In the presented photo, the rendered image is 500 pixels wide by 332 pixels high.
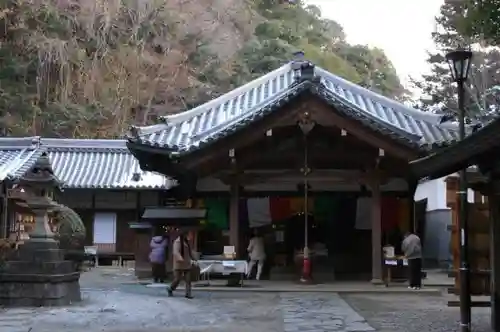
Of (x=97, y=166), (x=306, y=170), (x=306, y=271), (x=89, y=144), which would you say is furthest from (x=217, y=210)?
(x=89, y=144)

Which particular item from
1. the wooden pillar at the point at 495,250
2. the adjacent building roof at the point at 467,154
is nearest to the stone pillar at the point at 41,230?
the adjacent building roof at the point at 467,154

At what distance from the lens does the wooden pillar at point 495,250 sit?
9.32m

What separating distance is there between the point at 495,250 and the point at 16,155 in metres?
17.5

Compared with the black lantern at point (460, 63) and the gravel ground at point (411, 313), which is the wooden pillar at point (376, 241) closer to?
the gravel ground at point (411, 313)

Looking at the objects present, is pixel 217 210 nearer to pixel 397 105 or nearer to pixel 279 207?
pixel 279 207

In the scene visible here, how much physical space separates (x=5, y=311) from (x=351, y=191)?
34.4ft

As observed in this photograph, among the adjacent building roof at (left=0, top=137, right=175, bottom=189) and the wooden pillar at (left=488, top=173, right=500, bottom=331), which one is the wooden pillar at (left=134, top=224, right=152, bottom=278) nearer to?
the adjacent building roof at (left=0, top=137, right=175, bottom=189)

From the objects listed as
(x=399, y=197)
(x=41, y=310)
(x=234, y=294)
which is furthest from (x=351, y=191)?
(x=41, y=310)

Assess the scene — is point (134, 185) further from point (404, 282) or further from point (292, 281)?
point (404, 282)

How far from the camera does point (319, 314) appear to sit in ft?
37.7

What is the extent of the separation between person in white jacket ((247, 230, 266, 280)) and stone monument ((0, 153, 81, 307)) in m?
5.82

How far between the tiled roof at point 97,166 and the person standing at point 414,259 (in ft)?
39.8

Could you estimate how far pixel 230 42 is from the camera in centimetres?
3988

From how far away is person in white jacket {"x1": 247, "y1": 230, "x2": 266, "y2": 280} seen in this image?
17859mm
